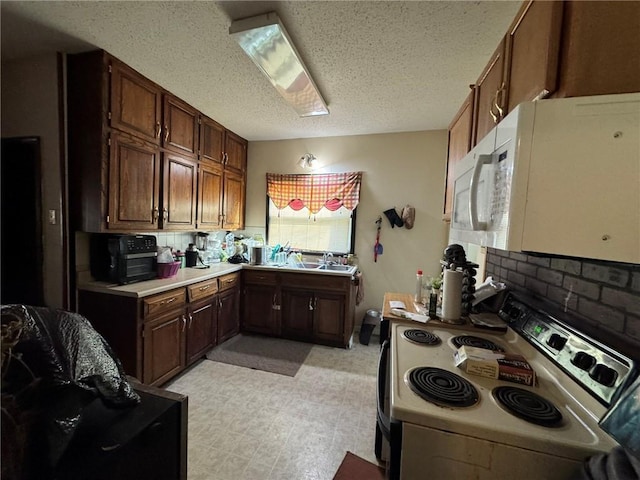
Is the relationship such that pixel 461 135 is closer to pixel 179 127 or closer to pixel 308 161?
pixel 308 161

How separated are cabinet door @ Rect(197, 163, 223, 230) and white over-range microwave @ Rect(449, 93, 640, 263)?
265 centimetres

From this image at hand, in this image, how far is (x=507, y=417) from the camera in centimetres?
76

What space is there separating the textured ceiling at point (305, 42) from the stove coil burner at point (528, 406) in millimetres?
1677

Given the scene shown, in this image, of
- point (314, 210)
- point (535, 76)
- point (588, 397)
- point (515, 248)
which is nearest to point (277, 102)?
point (314, 210)

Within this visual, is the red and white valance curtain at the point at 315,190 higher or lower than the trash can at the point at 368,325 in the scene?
higher

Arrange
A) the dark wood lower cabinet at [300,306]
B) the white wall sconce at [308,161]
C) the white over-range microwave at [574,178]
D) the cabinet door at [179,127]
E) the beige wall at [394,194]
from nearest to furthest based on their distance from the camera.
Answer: the white over-range microwave at [574,178]
the cabinet door at [179,127]
the dark wood lower cabinet at [300,306]
the beige wall at [394,194]
the white wall sconce at [308,161]

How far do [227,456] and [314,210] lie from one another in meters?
2.51

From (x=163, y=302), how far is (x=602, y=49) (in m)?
2.53

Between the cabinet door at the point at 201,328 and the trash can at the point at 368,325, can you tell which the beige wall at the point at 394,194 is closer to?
the trash can at the point at 368,325

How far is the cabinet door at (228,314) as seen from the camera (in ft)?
8.94

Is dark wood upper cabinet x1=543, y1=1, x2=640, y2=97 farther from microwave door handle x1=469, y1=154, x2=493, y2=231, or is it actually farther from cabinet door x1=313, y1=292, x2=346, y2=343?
cabinet door x1=313, y1=292, x2=346, y2=343

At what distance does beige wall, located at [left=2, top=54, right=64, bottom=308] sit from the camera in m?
1.82

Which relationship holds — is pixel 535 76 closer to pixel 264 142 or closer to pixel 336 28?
pixel 336 28

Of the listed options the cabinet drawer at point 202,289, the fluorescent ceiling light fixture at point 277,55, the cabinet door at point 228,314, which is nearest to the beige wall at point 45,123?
the cabinet drawer at point 202,289
